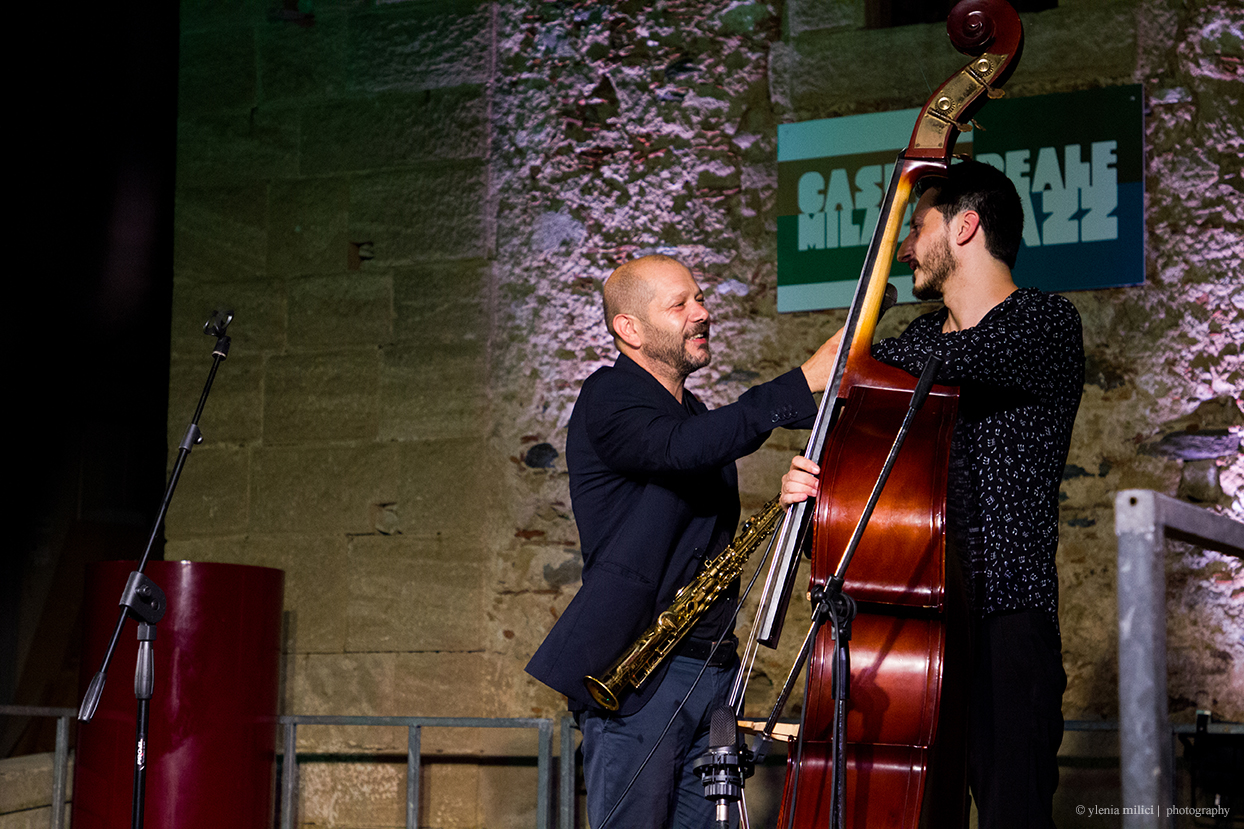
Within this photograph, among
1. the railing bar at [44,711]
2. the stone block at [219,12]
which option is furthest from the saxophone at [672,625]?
the stone block at [219,12]

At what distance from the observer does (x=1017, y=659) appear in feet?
6.86

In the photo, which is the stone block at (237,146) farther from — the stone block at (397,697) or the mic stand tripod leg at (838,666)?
the mic stand tripod leg at (838,666)

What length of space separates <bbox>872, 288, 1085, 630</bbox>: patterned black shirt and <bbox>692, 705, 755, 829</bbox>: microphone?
48 centimetres

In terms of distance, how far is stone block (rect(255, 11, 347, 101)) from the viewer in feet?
14.4

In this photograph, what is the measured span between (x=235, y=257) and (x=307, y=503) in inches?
37.0

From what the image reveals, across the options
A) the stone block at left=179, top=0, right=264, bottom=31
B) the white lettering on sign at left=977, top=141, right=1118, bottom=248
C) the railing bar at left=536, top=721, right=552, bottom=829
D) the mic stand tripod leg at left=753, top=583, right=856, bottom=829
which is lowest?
the railing bar at left=536, top=721, right=552, bottom=829

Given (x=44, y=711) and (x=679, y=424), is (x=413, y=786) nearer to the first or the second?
(x=44, y=711)

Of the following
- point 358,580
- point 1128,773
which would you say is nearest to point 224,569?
point 358,580

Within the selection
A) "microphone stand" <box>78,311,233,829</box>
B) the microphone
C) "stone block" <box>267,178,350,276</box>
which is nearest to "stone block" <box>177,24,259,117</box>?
"stone block" <box>267,178,350,276</box>

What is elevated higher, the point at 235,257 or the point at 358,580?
the point at 235,257

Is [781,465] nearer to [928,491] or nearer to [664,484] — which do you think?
[664,484]

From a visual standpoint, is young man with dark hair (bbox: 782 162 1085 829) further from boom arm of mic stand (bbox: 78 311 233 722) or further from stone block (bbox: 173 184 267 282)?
stone block (bbox: 173 184 267 282)

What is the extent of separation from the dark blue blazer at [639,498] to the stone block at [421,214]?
1605mm

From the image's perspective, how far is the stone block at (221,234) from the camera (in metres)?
4.43
